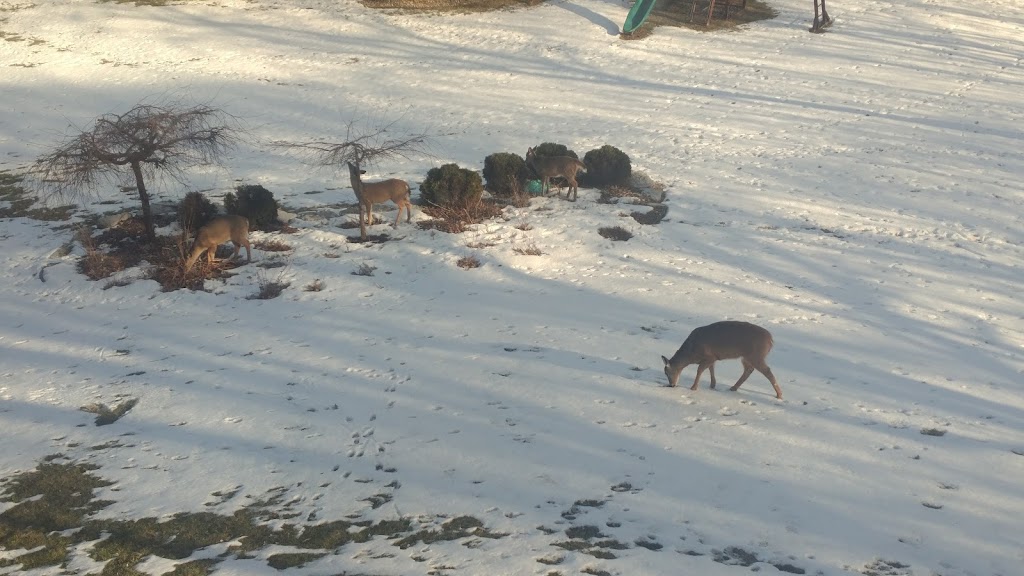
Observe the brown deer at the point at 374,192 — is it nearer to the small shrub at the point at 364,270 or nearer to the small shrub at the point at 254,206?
the small shrub at the point at 364,270

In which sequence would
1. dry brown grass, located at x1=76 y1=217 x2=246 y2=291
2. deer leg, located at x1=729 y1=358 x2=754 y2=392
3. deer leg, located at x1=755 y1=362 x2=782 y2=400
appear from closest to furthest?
deer leg, located at x1=755 y1=362 x2=782 y2=400
deer leg, located at x1=729 y1=358 x2=754 y2=392
dry brown grass, located at x1=76 y1=217 x2=246 y2=291

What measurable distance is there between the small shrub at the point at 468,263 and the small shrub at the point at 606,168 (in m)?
5.14

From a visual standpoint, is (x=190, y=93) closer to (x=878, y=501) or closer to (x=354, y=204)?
(x=354, y=204)

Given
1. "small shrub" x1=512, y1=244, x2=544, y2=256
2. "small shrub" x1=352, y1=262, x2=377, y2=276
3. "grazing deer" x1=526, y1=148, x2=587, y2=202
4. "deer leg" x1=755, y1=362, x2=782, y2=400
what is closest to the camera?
"deer leg" x1=755, y1=362, x2=782, y2=400

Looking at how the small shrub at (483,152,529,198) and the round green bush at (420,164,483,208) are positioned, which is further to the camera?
the small shrub at (483,152,529,198)

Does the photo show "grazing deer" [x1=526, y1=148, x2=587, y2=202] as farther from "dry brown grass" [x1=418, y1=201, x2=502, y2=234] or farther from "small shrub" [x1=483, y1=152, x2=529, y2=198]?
"dry brown grass" [x1=418, y1=201, x2=502, y2=234]

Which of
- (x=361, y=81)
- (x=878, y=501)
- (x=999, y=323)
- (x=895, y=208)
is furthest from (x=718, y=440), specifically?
(x=361, y=81)

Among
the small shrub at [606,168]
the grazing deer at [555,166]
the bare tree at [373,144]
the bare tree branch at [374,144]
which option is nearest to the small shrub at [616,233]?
the grazing deer at [555,166]

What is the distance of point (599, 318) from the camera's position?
49.1 feet

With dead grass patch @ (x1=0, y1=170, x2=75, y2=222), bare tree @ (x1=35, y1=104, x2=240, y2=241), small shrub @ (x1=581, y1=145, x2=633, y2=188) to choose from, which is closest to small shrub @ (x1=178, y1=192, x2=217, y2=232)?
bare tree @ (x1=35, y1=104, x2=240, y2=241)

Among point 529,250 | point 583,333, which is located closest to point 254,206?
point 529,250

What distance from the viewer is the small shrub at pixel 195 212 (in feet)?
58.4

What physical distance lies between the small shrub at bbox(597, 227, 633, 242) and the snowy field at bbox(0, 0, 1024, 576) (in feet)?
0.96

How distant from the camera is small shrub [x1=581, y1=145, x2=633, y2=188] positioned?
2080cm
